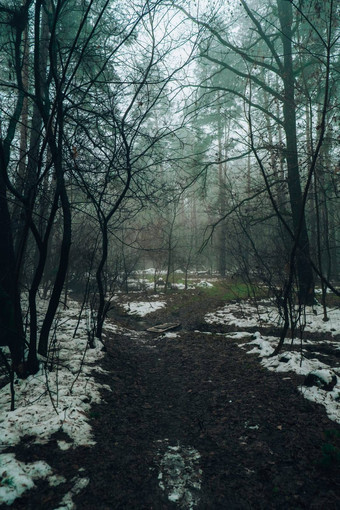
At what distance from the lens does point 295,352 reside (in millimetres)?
4848

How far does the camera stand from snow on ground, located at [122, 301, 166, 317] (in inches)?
409

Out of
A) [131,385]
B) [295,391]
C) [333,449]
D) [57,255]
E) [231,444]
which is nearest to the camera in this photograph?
[333,449]

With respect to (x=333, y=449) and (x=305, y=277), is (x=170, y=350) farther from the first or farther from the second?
(x=305, y=277)

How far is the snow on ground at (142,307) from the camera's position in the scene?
1040 cm

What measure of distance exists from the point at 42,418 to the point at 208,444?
68.9 inches

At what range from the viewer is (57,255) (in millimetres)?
9961

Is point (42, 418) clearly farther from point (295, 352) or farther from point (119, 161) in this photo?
point (295, 352)

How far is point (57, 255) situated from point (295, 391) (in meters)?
8.70

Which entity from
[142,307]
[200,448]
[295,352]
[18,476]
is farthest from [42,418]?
[142,307]

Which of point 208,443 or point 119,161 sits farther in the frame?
point 119,161


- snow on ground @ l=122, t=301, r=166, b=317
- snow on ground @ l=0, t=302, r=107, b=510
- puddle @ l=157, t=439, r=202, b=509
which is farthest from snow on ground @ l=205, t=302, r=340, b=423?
snow on ground @ l=0, t=302, r=107, b=510

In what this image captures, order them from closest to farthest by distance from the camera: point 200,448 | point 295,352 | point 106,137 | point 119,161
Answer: point 200,448 → point 106,137 → point 119,161 → point 295,352

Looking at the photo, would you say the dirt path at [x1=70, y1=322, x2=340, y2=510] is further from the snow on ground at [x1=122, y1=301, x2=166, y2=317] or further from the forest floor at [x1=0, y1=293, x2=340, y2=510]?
the snow on ground at [x1=122, y1=301, x2=166, y2=317]

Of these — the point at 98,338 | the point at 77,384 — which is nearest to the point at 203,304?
the point at 98,338
